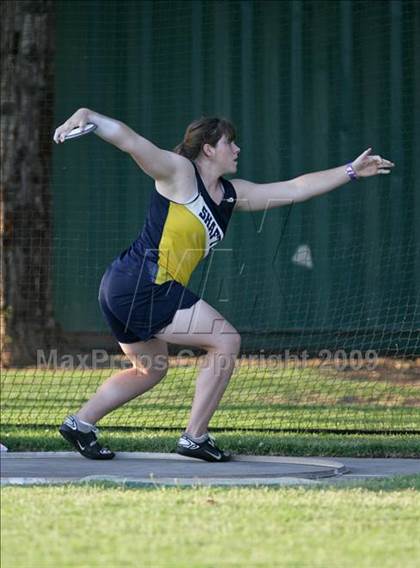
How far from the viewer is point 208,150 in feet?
22.5

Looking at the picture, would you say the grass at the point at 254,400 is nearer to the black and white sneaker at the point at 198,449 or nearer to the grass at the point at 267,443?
the grass at the point at 267,443

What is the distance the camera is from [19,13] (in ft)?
37.9

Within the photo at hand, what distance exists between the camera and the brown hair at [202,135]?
6.88 meters

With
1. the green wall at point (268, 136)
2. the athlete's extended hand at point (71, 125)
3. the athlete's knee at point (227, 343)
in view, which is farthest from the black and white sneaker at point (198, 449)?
the green wall at point (268, 136)

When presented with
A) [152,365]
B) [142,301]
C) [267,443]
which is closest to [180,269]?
[142,301]

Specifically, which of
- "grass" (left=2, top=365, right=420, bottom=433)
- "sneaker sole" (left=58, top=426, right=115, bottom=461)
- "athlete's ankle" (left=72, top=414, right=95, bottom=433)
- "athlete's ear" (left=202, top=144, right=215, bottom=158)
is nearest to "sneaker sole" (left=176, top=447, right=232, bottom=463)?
"sneaker sole" (left=58, top=426, right=115, bottom=461)

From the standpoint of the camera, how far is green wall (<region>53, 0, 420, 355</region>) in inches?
482

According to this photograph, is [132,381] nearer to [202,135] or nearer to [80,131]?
[202,135]

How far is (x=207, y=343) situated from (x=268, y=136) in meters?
6.13

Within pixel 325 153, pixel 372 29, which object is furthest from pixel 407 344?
pixel 372 29

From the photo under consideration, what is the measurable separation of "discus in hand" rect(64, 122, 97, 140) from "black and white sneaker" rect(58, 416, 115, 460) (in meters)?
1.62

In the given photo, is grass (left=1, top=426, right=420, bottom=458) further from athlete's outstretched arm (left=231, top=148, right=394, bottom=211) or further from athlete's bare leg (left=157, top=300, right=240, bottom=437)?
athlete's outstretched arm (left=231, top=148, right=394, bottom=211)

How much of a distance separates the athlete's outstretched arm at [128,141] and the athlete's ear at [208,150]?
0.28 metres

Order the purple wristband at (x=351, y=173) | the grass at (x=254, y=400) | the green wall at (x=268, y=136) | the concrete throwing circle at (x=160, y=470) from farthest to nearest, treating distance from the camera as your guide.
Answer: the green wall at (x=268, y=136) → the grass at (x=254, y=400) → the purple wristband at (x=351, y=173) → the concrete throwing circle at (x=160, y=470)
